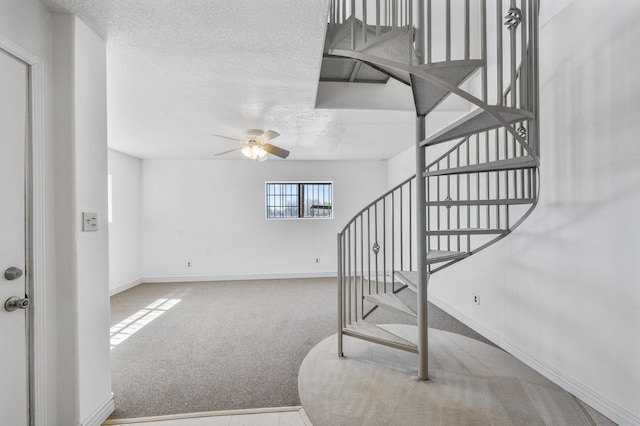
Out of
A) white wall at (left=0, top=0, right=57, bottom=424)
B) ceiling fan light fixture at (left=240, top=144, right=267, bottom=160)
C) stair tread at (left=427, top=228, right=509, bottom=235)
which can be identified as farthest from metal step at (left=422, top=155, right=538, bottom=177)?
white wall at (left=0, top=0, right=57, bottom=424)

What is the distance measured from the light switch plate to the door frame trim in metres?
0.18

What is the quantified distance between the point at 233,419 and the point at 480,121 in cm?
251

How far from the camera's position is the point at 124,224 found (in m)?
5.25

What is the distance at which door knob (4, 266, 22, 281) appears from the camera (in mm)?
1393

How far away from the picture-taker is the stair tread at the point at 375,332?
2459 millimetres

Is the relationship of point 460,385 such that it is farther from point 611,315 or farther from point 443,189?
point 443,189

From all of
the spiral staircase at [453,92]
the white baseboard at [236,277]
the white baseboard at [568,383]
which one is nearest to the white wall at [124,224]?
the white baseboard at [236,277]

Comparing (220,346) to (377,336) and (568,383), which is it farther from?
(568,383)

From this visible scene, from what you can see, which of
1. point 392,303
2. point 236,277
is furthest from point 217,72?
point 236,277

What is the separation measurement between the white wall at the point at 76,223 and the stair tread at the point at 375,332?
6.31 feet

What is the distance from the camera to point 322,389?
217 cm

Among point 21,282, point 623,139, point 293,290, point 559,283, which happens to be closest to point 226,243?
point 293,290

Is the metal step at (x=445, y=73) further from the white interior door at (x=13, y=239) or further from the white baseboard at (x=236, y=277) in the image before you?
the white baseboard at (x=236, y=277)

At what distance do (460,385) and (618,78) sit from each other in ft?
7.62
